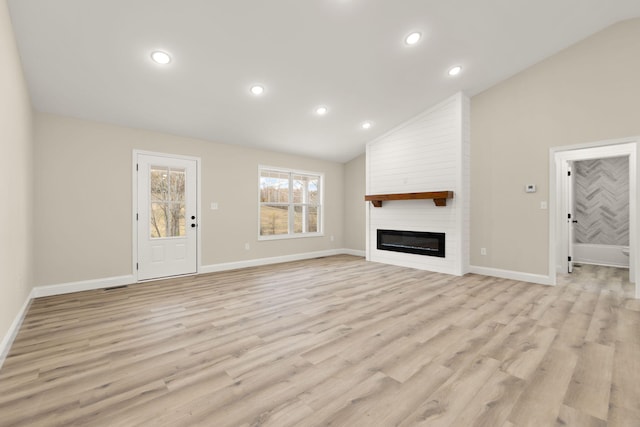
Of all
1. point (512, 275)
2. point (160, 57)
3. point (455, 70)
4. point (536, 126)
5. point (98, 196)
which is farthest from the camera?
point (512, 275)

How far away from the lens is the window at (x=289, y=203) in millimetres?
6121

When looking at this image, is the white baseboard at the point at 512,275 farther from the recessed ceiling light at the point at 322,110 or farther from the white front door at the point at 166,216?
the white front door at the point at 166,216

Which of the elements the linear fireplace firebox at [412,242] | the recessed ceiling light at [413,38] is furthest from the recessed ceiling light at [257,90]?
the linear fireplace firebox at [412,242]

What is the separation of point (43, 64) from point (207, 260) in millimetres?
3310

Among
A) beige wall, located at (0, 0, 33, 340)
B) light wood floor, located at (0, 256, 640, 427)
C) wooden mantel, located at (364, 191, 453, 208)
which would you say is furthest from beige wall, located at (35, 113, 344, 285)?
wooden mantel, located at (364, 191, 453, 208)

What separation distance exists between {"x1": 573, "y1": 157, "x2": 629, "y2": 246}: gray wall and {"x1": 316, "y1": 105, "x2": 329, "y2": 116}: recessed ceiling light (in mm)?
5360

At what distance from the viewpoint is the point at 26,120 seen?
3.19 m

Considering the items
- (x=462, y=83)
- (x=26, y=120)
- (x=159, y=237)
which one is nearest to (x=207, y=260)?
(x=159, y=237)

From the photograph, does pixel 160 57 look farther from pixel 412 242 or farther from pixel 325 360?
pixel 412 242

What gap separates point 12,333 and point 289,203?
15.3 ft

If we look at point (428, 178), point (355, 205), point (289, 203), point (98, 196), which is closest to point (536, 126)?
point (428, 178)

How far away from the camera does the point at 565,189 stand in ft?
17.2

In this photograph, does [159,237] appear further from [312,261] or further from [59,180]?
[312,261]

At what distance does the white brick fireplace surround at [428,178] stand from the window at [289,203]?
148 centimetres
